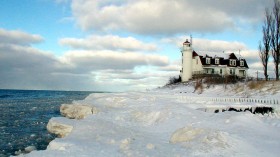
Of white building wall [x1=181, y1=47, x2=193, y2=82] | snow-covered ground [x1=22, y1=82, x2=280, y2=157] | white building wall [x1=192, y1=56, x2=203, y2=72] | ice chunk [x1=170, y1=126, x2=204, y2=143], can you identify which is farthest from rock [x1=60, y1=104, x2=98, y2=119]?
white building wall [x1=192, y1=56, x2=203, y2=72]

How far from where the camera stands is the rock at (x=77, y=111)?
88.7 feet

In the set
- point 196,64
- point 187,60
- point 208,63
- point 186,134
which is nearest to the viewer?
point 186,134

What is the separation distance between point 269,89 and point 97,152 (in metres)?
30.2

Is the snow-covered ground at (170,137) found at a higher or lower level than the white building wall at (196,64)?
lower

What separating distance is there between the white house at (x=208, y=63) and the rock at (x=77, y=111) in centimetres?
4522

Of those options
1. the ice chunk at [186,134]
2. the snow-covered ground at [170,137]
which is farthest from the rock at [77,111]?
the ice chunk at [186,134]

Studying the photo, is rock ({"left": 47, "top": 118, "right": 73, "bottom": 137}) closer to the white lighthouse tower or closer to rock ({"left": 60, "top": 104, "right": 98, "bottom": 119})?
rock ({"left": 60, "top": 104, "right": 98, "bottom": 119})

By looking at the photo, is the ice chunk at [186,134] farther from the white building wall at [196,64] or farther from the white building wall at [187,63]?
the white building wall at [196,64]

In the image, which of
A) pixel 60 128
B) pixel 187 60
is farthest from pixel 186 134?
pixel 187 60

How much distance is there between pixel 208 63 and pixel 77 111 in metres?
49.8

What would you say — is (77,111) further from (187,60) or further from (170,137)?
(187,60)

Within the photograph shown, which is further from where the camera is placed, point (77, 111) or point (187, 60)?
point (187, 60)

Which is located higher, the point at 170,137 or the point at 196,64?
the point at 196,64

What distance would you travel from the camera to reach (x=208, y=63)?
74000 mm
